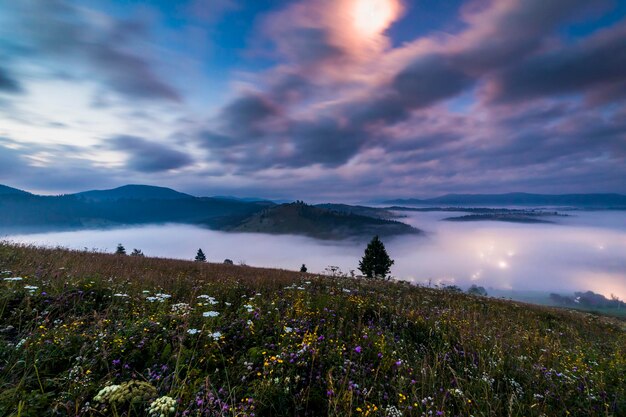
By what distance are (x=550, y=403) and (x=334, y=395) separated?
3.34m

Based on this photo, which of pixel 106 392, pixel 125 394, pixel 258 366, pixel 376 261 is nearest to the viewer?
pixel 106 392

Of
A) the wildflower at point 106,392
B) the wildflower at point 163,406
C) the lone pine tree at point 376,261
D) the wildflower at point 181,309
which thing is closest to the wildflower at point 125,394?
the wildflower at point 106,392

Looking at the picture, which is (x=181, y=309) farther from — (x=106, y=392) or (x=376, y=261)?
(x=376, y=261)

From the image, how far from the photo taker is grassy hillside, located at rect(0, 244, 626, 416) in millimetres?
3076

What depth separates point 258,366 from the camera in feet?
13.2

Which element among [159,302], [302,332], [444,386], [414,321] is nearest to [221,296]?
[159,302]

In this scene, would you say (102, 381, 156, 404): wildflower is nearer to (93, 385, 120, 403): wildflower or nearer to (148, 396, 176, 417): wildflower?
(93, 385, 120, 403): wildflower

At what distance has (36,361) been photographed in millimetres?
3230

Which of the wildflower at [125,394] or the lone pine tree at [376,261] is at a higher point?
the wildflower at [125,394]

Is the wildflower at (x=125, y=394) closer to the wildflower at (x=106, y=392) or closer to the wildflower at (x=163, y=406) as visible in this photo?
the wildflower at (x=106, y=392)

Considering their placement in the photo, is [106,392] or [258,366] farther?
[258,366]

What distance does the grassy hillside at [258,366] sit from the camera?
10.1 feet

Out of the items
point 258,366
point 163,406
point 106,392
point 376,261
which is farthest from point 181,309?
point 376,261

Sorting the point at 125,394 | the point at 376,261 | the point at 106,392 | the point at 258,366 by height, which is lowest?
the point at 376,261
